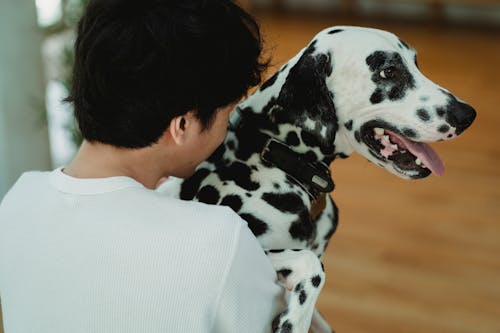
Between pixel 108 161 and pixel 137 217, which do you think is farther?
pixel 108 161

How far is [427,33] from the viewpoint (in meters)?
6.25

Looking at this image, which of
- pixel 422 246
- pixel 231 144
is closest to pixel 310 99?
pixel 231 144

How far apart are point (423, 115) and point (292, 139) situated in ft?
0.92

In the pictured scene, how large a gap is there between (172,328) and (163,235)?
0.15 meters

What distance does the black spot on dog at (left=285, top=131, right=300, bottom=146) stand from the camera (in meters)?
1.57

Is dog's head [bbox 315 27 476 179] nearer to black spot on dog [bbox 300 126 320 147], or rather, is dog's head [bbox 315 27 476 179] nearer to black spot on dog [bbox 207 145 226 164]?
black spot on dog [bbox 300 126 320 147]

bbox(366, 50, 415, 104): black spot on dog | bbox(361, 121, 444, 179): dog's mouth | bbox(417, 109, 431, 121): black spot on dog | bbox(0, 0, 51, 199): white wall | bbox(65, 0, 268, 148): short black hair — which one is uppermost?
bbox(65, 0, 268, 148): short black hair

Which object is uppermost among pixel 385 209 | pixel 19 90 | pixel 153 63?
pixel 153 63

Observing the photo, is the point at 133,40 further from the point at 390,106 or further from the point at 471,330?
the point at 471,330

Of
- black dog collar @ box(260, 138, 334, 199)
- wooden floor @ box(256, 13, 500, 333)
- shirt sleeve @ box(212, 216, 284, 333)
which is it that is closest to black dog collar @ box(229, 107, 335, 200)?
black dog collar @ box(260, 138, 334, 199)

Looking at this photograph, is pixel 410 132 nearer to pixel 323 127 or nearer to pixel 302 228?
pixel 323 127

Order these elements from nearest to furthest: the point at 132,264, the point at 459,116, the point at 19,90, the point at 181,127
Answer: the point at 132,264, the point at 181,127, the point at 459,116, the point at 19,90

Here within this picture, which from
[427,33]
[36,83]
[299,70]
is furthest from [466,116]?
[427,33]

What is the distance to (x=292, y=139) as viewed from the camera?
1.58 metres
